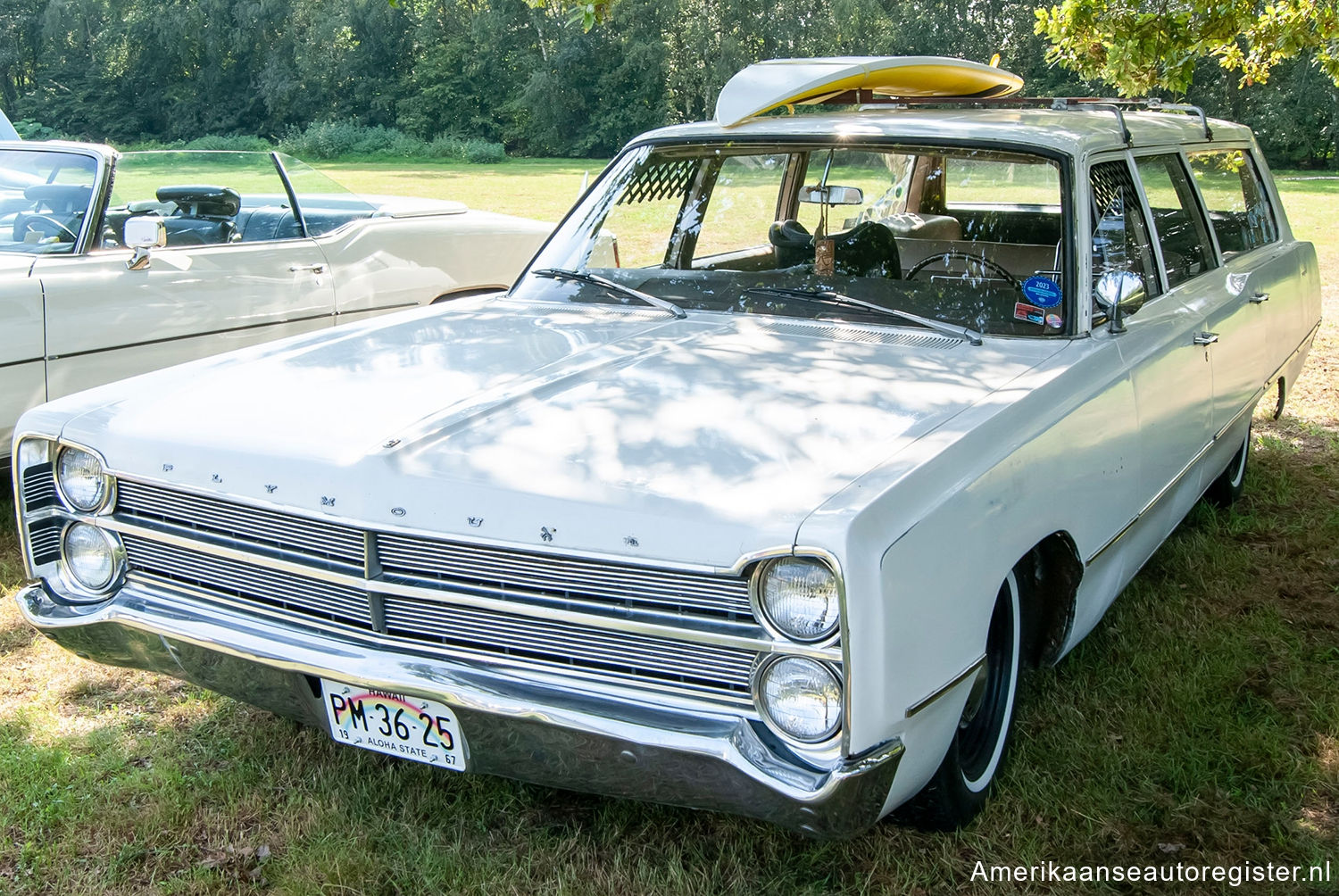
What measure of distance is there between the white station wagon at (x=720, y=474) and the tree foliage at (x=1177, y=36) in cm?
339

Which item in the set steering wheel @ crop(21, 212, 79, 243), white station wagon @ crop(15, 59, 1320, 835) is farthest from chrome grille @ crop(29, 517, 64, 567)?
steering wheel @ crop(21, 212, 79, 243)

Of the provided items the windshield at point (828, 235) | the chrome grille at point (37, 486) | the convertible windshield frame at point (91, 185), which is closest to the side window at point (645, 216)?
the windshield at point (828, 235)

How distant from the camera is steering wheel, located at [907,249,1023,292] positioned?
3391 mm

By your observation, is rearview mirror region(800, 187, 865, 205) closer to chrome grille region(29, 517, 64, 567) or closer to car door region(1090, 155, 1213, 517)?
car door region(1090, 155, 1213, 517)

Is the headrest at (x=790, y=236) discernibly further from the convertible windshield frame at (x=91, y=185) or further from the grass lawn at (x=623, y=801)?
the convertible windshield frame at (x=91, y=185)

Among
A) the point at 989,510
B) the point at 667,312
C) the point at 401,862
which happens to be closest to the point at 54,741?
the point at 401,862

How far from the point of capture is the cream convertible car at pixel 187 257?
480 centimetres

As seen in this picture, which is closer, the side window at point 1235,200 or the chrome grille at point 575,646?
the chrome grille at point 575,646

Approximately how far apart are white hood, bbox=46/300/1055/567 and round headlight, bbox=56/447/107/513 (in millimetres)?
68

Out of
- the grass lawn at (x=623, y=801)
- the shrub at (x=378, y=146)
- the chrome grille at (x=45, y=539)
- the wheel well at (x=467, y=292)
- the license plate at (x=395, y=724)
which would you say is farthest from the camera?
the shrub at (x=378, y=146)

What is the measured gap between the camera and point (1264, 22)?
7559 millimetres

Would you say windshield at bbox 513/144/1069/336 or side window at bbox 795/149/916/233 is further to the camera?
side window at bbox 795/149/916/233

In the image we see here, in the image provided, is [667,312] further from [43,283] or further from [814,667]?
[43,283]

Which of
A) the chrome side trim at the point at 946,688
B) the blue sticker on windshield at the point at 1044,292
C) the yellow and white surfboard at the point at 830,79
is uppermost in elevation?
the yellow and white surfboard at the point at 830,79
